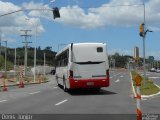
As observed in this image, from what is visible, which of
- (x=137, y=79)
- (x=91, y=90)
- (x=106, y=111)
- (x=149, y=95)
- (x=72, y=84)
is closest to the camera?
(x=137, y=79)

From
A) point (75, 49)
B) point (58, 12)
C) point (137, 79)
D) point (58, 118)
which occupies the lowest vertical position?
point (58, 118)

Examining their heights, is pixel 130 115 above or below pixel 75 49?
below

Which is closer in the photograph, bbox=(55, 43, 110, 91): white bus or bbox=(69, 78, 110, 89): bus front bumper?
bbox=(69, 78, 110, 89): bus front bumper

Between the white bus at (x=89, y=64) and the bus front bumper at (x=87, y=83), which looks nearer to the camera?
the bus front bumper at (x=87, y=83)

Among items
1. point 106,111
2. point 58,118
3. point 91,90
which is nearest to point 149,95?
point 91,90

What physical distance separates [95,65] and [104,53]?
0.93 m

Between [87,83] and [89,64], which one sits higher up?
[89,64]

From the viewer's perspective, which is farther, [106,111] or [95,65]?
[95,65]

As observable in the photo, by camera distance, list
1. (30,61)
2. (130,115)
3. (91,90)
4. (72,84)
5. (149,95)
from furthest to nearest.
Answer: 1. (30,61)
2. (91,90)
3. (72,84)
4. (149,95)
5. (130,115)

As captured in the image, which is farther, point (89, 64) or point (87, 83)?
point (89, 64)

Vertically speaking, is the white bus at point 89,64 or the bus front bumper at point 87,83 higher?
the white bus at point 89,64

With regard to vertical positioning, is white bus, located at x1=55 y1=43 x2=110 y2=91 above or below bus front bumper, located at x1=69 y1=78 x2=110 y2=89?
above

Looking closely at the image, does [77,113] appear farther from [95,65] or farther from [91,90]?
[91,90]

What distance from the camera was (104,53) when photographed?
28016mm
